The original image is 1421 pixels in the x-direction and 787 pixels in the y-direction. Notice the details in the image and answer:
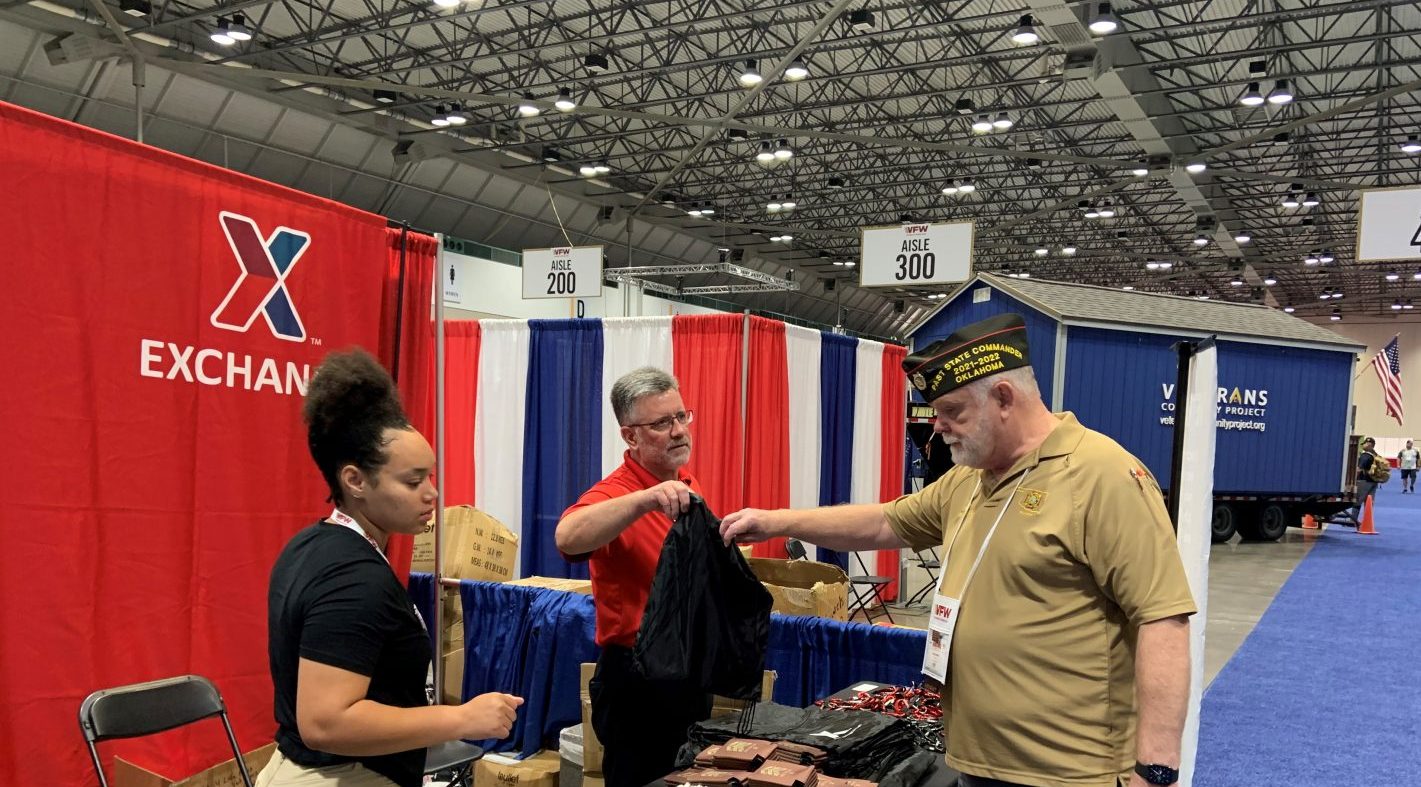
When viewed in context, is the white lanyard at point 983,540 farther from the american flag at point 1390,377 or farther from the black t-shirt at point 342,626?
the american flag at point 1390,377

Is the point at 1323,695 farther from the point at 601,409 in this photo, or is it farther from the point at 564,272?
the point at 564,272

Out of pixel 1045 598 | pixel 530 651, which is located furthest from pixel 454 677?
pixel 1045 598

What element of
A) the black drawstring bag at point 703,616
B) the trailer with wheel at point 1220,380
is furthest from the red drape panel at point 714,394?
the trailer with wheel at point 1220,380

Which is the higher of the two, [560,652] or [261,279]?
[261,279]

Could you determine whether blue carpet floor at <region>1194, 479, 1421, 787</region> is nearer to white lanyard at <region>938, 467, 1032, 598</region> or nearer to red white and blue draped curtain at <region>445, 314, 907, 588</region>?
red white and blue draped curtain at <region>445, 314, 907, 588</region>

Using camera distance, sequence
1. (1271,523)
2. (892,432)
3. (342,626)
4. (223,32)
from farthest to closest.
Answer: (1271,523)
(223,32)
(892,432)
(342,626)

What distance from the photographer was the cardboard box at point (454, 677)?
489 centimetres

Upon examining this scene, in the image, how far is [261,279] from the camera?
2.85 m

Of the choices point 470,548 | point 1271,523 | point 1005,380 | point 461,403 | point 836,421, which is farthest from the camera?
point 1271,523

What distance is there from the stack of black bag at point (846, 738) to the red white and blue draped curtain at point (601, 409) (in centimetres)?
373

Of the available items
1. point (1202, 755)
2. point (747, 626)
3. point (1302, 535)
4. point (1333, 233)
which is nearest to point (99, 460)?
point (747, 626)

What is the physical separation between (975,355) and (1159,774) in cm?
78

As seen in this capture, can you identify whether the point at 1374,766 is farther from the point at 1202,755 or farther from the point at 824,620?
the point at 824,620

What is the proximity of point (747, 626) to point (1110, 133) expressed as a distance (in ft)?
60.7
